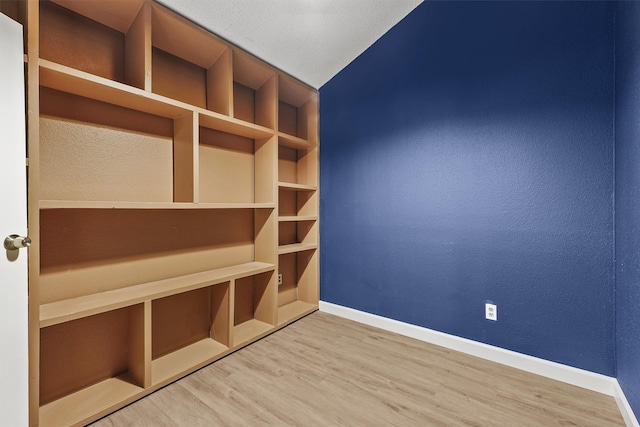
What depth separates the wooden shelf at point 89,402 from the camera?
1340 millimetres

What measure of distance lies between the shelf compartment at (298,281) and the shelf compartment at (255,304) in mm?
316

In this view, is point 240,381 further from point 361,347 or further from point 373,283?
point 373,283

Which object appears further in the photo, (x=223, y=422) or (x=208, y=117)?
(x=208, y=117)

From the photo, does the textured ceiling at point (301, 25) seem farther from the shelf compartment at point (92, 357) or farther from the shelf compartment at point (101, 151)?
the shelf compartment at point (92, 357)

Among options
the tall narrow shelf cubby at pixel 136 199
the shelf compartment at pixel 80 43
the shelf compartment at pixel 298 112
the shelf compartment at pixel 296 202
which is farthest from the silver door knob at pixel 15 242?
the shelf compartment at pixel 298 112

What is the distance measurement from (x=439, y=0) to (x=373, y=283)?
2.35m

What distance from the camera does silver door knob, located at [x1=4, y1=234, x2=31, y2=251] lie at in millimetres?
1065

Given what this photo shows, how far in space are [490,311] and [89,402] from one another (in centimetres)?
248

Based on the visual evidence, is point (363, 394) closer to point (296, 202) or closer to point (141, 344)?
point (141, 344)

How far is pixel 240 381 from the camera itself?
5.56 feet

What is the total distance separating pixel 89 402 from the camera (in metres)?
1.45

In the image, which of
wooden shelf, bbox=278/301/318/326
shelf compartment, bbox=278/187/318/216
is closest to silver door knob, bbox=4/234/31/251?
wooden shelf, bbox=278/301/318/326

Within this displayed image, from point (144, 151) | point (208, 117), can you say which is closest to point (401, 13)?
point (208, 117)

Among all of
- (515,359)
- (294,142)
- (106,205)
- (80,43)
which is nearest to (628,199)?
(515,359)
